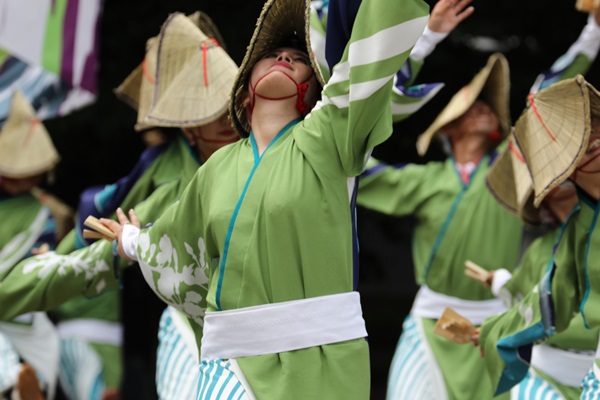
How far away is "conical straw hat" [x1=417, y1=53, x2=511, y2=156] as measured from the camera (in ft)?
24.3

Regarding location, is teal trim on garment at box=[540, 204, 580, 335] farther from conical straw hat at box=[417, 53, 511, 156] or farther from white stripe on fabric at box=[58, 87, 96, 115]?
white stripe on fabric at box=[58, 87, 96, 115]

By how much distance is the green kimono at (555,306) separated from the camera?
5.20 meters

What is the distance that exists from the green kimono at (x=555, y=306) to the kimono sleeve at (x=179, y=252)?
134cm

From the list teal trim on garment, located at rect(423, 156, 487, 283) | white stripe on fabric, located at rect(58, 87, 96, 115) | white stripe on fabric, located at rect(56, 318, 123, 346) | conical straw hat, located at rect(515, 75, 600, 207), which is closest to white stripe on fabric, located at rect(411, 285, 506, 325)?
teal trim on garment, located at rect(423, 156, 487, 283)

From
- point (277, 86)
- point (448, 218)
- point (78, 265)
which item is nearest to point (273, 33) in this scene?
point (277, 86)

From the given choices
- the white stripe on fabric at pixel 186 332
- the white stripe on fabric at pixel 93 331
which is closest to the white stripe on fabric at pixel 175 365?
the white stripe on fabric at pixel 186 332

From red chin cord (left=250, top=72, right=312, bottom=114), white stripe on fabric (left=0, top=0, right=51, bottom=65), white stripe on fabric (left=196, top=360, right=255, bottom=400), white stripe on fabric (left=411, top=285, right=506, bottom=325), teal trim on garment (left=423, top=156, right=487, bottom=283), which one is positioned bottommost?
white stripe on fabric (left=411, top=285, right=506, bottom=325)

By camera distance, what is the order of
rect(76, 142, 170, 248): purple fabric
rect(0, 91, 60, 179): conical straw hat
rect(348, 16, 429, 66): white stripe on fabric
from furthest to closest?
1. rect(0, 91, 60, 179): conical straw hat
2. rect(76, 142, 170, 248): purple fabric
3. rect(348, 16, 429, 66): white stripe on fabric

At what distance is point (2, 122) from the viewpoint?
26.8 ft

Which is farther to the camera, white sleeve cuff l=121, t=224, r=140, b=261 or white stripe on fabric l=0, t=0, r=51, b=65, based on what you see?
white stripe on fabric l=0, t=0, r=51, b=65

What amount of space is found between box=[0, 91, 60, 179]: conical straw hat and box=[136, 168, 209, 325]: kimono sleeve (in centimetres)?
310

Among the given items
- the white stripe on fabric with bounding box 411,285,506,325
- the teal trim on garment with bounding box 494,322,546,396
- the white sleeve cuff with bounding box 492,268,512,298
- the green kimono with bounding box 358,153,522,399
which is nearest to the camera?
the teal trim on garment with bounding box 494,322,546,396

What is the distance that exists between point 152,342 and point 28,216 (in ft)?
9.88

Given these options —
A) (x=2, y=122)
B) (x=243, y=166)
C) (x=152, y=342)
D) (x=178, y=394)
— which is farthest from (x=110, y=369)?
(x=243, y=166)
